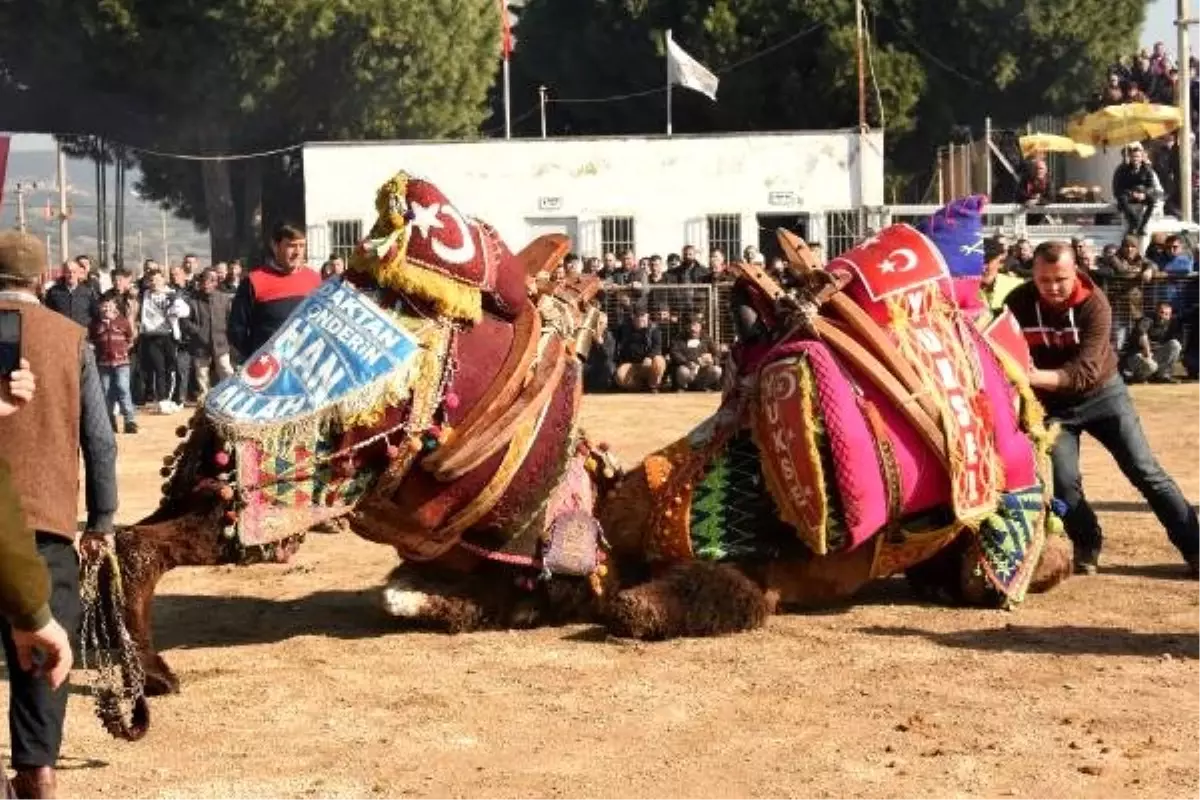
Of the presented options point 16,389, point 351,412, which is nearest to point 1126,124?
point 351,412

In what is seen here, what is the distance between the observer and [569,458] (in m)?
7.45

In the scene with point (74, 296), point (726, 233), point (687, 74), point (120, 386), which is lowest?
point (120, 386)

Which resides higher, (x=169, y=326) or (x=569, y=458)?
(x=169, y=326)

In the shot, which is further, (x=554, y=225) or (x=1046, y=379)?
(x=554, y=225)

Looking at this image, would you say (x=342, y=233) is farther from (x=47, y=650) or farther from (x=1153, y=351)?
(x=47, y=650)

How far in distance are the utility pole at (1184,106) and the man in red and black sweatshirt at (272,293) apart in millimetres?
23162

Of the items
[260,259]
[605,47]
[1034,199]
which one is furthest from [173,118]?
[1034,199]

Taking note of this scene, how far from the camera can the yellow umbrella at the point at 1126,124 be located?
29.7m

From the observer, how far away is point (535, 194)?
99.6ft

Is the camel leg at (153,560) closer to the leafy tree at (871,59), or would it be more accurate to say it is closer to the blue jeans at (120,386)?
the blue jeans at (120,386)

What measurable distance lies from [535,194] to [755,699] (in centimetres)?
2426

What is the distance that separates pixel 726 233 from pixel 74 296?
49.2ft

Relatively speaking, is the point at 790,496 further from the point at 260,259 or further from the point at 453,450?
the point at 260,259

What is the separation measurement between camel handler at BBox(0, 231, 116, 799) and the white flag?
31.0 metres
